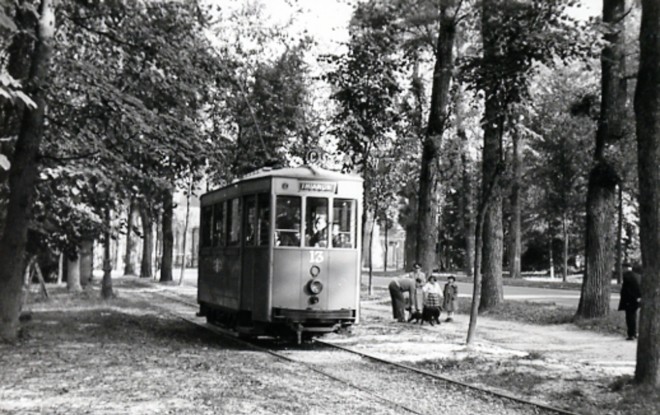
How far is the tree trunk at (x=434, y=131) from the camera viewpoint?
22.0 m

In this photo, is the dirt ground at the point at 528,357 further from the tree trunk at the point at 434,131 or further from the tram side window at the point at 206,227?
the tram side window at the point at 206,227

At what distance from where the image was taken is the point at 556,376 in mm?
11688

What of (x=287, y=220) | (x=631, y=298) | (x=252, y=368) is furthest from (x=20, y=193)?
(x=631, y=298)

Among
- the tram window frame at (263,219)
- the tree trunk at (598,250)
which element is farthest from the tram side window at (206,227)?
the tree trunk at (598,250)

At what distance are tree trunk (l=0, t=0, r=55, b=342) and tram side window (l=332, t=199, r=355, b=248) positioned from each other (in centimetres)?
589

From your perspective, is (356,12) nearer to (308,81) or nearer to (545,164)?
(308,81)

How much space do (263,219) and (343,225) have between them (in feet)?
5.15

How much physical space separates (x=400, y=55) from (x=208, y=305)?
11.3 meters

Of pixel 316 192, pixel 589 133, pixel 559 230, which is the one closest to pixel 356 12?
pixel 316 192

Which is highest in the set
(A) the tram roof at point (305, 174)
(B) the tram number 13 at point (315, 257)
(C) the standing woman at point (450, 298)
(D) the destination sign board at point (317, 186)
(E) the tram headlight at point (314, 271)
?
(A) the tram roof at point (305, 174)

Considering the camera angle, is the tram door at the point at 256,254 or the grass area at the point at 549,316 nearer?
the tram door at the point at 256,254

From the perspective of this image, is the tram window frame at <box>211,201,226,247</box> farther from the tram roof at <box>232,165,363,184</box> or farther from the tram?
the tram roof at <box>232,165,363,184</box>

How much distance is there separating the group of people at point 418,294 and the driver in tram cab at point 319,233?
5623 mm

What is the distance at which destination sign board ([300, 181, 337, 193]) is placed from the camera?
14922 mm
